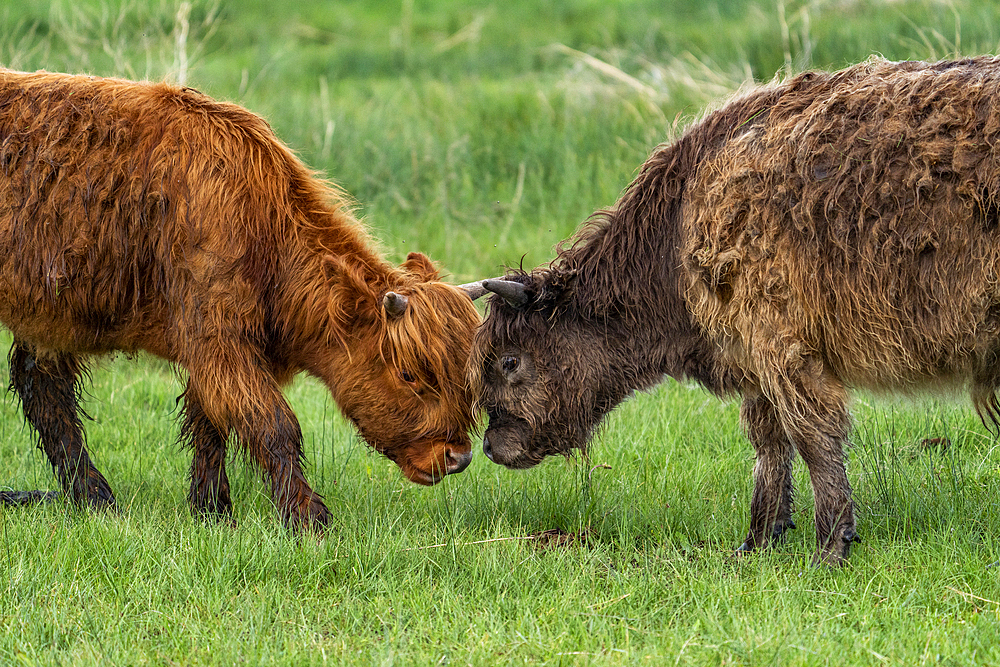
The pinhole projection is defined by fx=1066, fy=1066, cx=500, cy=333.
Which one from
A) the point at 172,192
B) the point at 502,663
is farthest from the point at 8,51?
the point at 502,663

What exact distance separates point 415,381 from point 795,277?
1.88 metres

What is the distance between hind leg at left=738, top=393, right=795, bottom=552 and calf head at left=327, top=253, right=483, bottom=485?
1389 mm

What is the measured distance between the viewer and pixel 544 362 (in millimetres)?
5176

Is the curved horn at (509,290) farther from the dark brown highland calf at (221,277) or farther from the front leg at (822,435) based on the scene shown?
the front leg at (822,435)

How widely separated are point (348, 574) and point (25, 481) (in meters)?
2.57

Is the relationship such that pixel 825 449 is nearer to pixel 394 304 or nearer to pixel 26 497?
pixel 394 304

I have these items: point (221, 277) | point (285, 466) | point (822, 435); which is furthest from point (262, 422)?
point (822, 435)

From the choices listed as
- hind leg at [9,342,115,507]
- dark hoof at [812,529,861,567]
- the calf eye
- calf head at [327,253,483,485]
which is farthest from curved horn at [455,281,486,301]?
hind leg at [9,342,115,507]

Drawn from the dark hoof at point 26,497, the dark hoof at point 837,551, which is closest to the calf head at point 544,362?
the dark hoof at point 837,551

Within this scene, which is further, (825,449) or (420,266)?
(420,266)

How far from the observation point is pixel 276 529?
4949 mm

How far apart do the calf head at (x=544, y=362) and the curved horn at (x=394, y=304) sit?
1.28ft

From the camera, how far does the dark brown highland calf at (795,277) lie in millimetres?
4191

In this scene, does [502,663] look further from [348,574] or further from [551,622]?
[348,574]
